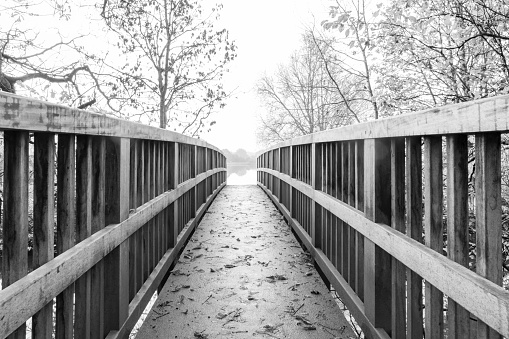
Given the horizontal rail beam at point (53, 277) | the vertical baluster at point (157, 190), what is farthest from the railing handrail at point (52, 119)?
the vertical baluster at point (157, 190)

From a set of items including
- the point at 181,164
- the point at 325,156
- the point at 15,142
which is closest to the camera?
the point at 15,142

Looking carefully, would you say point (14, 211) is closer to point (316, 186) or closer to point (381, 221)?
point (381, 221)

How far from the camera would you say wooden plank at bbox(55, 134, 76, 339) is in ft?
5.47

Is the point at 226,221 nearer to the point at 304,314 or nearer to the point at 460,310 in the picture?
the point at 304,314

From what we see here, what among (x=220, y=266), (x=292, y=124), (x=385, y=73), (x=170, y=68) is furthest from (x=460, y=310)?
(x=292, y=124)

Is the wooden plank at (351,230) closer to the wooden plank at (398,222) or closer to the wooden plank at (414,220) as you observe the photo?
the wooden plank at (398,222)

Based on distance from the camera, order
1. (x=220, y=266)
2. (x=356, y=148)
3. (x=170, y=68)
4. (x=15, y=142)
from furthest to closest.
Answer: (x=170, y=68), (x=220, y=266), (x=356, y=148), (x=15, y=142)

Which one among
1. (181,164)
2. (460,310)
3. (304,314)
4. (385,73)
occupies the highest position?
(385,73)

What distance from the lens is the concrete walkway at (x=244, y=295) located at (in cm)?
269

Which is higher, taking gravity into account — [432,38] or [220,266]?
[432,38]

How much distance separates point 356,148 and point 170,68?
887cm

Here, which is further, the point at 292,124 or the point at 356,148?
the point at 292,124

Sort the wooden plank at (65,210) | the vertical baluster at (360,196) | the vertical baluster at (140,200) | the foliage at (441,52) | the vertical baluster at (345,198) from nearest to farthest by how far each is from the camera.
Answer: the wooden plank at (65,210)
the vertical baluster at (360,196)
the vertical baluster at (140,200)
the vertical baluster at (345,198)
the foliage at (441,52)

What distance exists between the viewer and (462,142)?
1.50m
